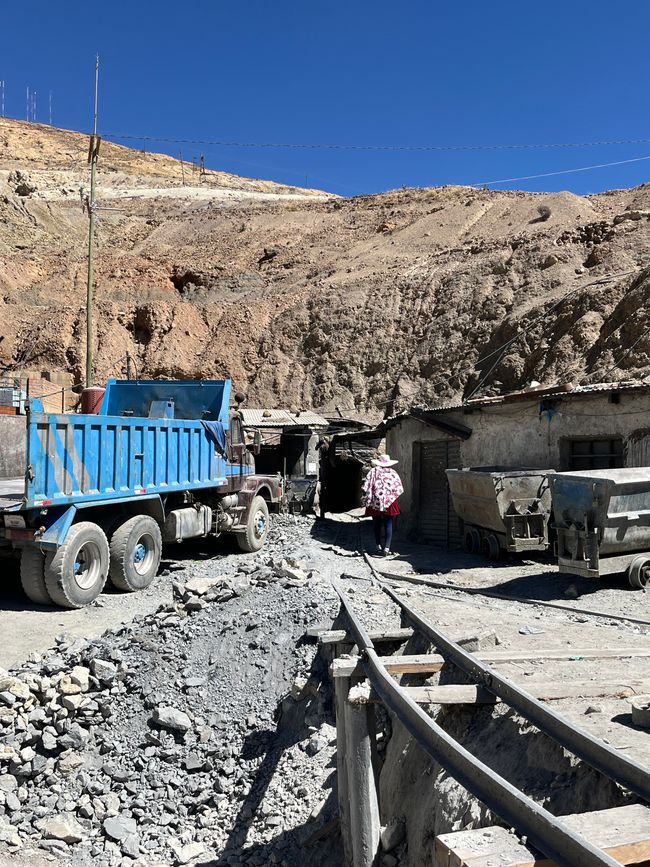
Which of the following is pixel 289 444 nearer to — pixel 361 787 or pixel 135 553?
pixel 135 553

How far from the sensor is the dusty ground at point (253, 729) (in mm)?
3906

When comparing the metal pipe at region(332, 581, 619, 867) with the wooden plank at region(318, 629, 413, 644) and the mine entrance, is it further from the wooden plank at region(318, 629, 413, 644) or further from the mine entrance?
the mine entrance

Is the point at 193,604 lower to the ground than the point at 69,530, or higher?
lower

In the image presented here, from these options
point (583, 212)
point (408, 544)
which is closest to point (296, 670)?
point (408, 544)

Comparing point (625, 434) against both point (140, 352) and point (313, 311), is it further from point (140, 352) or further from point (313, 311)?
point (140, 352)

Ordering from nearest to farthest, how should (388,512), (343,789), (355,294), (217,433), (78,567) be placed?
(343,789) < (78,567) < (388,512) < (217,433) < (355,294)

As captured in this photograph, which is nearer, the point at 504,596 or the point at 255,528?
the point at 504,596

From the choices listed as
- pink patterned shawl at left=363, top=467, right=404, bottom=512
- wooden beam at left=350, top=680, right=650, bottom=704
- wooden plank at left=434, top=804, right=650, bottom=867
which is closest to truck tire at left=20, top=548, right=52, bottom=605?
pink patterned shawl at left=363, top=467, right=404, bottom=512

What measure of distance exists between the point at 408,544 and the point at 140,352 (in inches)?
846

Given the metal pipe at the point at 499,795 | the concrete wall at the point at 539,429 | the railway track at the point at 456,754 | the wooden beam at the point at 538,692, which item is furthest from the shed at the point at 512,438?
the metal pipe at the point at 499,795

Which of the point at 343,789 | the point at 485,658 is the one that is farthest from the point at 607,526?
the point at 343,789

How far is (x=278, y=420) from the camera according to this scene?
75.3 ft

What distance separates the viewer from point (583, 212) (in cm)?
3275

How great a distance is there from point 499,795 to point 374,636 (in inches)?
133
